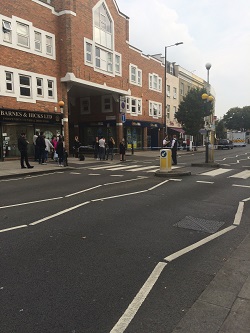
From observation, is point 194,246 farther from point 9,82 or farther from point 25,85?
point 25,85

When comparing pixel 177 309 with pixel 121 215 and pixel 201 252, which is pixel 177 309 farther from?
pixel 121 215

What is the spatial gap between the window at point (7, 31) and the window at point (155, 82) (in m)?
21.3

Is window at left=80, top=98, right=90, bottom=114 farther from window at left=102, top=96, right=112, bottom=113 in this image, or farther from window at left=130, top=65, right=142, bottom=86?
window at left=130, top=65, right=142, bottom=86

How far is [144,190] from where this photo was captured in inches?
392

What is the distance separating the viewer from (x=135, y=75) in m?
35.3

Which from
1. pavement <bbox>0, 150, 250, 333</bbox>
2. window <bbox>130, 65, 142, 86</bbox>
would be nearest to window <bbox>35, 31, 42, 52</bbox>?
window <bbox>130, 65, 142, 86</bbox>

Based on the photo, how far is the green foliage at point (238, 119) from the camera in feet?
339

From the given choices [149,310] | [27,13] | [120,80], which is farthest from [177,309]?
[120,80]

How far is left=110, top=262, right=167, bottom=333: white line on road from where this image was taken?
284 cm

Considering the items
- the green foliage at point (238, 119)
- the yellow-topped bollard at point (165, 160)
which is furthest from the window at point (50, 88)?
the green foliage at point (238, 119)

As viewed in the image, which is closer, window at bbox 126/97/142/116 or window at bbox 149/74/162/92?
window at bbox 126/97/142/116

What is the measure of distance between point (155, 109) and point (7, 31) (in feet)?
75.6

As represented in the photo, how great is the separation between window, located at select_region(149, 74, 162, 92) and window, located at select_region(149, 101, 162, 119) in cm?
197

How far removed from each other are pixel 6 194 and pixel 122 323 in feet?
24.9
